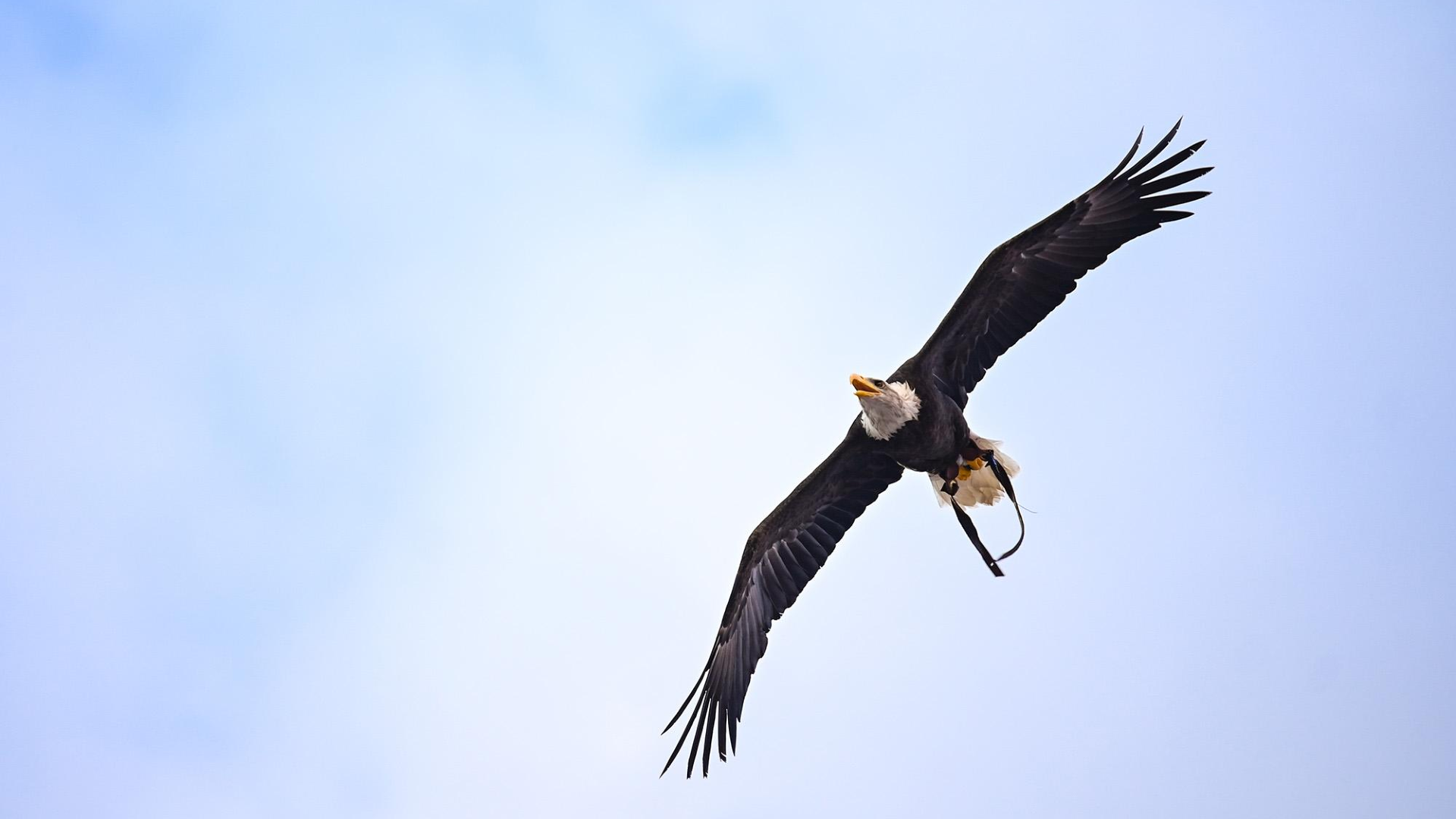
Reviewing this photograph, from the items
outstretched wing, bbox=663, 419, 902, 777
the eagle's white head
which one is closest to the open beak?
the eagle's white head

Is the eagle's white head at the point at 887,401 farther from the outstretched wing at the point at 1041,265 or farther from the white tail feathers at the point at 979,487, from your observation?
the white tail feathers at the point at 979,487

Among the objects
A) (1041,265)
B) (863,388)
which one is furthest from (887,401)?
(1041,265)

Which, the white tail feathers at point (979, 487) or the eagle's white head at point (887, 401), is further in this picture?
the white tail feathers at point (979, 487)

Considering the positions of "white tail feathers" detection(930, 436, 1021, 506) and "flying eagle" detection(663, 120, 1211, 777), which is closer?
"flying eagle" detection(663, 120, 1211, 777)

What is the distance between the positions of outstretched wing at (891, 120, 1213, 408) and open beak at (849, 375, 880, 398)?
14.3 inches

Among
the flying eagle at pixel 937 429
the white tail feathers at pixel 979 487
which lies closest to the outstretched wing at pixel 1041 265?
the flying eagle at pixel 937 429

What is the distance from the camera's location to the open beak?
10.5m

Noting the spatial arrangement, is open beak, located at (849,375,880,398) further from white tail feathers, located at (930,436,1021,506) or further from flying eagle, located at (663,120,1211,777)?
white tail feathers, located at (930,436,1021,506)

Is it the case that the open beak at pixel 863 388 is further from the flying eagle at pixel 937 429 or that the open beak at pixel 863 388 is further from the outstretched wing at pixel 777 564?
the outstretched wing at pixel 777 564

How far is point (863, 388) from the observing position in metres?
10.5

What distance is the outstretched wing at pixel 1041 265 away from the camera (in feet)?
33.0

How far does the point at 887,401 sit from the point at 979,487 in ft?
4.84

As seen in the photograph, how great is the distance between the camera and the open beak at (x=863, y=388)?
10484 mm

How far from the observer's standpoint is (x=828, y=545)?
11.8m
